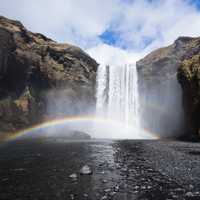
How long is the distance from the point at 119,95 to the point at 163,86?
44.3ft

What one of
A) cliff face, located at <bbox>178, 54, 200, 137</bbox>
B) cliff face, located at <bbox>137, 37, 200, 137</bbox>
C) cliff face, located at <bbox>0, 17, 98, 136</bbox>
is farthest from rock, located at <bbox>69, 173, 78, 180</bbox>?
cliff face, located at <bbox>137, 37, 200, 137</bbox>

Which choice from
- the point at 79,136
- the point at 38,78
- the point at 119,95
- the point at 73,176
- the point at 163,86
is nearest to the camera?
the point at 73,176

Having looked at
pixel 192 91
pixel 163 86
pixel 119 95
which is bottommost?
pixel 192 91

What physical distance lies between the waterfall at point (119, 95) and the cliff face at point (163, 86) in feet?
8.73

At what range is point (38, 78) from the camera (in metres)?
64.3

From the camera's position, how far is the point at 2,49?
54.4 metres

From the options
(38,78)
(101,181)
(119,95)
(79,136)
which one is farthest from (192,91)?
(101,181)

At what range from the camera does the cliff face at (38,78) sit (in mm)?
54656

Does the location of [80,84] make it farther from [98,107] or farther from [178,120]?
[178,120]

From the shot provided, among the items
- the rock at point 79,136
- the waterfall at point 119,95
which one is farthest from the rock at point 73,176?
the waterfall at point 119,95

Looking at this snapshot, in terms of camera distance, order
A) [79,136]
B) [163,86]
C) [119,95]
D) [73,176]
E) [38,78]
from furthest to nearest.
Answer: [119,95], [163,86], [38,78], [79,136], [73,176]

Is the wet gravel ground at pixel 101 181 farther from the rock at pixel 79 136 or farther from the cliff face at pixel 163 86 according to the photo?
the cliff face at pixel 163 86

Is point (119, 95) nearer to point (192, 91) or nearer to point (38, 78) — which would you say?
point (38, 78)

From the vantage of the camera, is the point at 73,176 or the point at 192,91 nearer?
the point at 73,176
